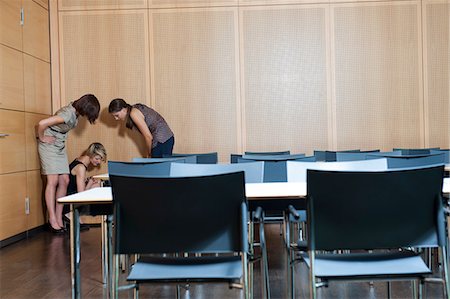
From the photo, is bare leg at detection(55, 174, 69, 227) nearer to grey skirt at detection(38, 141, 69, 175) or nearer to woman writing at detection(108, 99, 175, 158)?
grey skirt at detection(38, 141, 69, 175)

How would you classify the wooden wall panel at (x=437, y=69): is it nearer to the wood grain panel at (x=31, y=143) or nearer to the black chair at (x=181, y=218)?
the wood grain panel at (x=31, y=143)

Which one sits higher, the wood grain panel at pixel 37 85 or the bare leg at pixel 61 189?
the wood grain panel at pixel 37 85

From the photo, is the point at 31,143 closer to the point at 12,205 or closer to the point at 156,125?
the point at 12,205

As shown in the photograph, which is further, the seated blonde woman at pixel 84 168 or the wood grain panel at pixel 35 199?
the seated blonde woman at pixel 84 168

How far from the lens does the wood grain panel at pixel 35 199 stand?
625 centimetres

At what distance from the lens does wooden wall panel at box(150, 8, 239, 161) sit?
285 inches

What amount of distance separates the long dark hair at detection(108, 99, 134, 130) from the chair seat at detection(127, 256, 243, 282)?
4451 mm

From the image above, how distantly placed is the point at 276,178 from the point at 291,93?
343cm

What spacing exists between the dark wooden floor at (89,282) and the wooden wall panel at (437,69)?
3.18 metres

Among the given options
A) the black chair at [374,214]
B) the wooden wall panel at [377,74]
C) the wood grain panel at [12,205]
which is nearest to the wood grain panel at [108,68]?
the wood grain panel at [12,205]

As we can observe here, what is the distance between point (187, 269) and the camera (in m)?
2.25

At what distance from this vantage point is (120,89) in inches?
286

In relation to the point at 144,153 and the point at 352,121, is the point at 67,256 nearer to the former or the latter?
the point at 144,153

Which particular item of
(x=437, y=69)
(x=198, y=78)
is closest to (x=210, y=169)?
(x=198, y=78)
